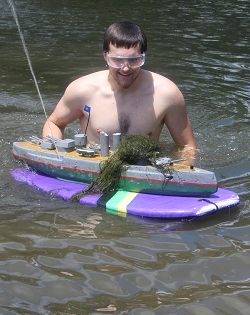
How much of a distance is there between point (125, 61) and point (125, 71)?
0.28 ft

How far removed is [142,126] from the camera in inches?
149

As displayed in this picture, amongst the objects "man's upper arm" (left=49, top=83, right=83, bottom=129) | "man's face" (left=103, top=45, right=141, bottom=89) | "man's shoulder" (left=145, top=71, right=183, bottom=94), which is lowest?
"man's upper arm" (left=49, top=83, right=83, bottom=129)

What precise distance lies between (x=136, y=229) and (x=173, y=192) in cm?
52

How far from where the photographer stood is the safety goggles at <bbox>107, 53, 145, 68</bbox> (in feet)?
11.6

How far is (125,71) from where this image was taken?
356 cm

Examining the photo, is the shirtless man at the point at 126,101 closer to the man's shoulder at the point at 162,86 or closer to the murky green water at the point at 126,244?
the man's shoulder at the point at 162,86

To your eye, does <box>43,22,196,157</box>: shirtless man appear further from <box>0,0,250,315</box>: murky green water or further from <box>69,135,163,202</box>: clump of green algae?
<box>0,0,250,315</box>: murky green water

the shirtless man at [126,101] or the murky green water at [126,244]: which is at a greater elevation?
the shirtless man at [126,101]

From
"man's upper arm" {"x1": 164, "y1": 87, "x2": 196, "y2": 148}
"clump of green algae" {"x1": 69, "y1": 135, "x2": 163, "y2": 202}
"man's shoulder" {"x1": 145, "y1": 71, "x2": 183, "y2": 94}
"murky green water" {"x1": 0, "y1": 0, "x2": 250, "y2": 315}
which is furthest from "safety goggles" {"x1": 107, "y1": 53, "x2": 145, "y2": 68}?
"murky green water" {"x1": 0, "y1": 0, "x2": 250, "y2": 315}

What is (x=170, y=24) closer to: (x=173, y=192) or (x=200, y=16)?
(x=200, y=16)

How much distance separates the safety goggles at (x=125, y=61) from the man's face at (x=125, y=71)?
2 centimetres

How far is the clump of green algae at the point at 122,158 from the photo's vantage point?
3.41 m

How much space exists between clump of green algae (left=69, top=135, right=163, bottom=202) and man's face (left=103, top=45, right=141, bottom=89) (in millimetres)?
526

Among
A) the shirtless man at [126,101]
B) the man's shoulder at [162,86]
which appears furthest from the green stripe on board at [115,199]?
the man's shoulder at [162,86]
